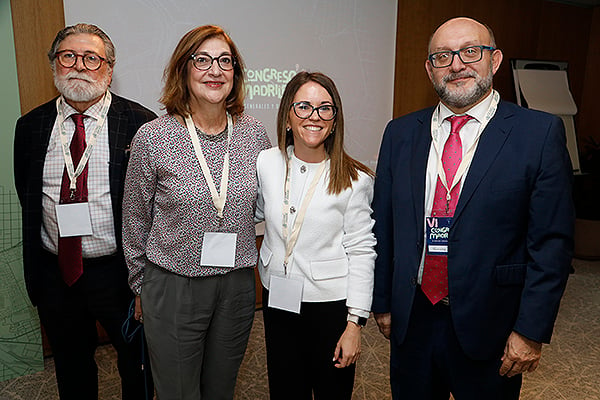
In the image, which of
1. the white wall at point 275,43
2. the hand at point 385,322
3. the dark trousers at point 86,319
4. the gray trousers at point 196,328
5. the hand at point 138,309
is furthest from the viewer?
the white wall at point 275,43

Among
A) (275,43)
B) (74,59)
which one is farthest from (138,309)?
(275,43)

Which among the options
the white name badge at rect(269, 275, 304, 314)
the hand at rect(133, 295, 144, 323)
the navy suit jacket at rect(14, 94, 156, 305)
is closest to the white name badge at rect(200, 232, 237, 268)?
the white name badge at rect(269, 275, 304, 314)

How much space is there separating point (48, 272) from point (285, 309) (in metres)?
1.12

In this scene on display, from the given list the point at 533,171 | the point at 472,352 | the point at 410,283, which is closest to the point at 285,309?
the point at 410,283

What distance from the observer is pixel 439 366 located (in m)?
1.71

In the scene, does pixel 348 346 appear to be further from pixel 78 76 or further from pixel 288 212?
pixel 78 76

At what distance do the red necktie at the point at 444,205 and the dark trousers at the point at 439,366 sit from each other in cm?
6

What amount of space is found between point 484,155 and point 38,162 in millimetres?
1795

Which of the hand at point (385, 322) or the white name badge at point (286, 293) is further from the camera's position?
the hand at point (385, 322)

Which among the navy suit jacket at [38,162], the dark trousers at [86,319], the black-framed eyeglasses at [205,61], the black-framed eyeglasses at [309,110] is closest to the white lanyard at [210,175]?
the black-framed eyeglasses at [205,61]

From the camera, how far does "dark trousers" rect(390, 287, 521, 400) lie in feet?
5.40

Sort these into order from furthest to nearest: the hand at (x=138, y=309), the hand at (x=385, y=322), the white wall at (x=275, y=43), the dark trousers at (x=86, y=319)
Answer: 1. the white wall at (x=275, y=43)
2. the dark trousers at (x=86, y=319)
3. the hand at (x=138, y=309)
4. the hand at (x=385, y=322)

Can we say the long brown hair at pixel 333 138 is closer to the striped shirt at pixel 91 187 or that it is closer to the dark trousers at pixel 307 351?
the dark trousers at pixel 307 351

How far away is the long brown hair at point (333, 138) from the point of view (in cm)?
171
